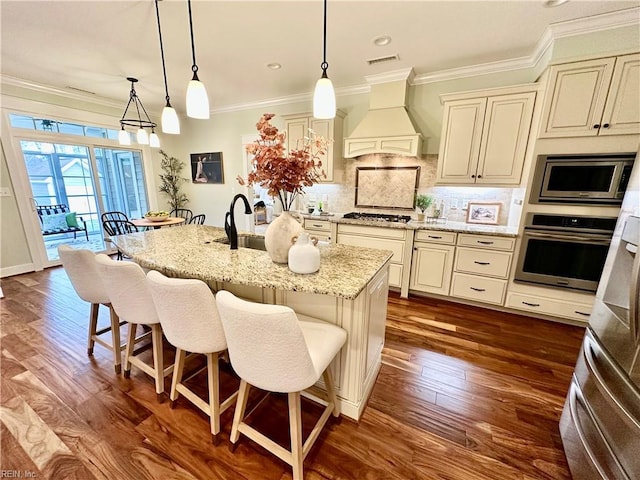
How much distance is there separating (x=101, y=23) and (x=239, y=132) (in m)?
2.58

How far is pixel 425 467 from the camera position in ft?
4.36

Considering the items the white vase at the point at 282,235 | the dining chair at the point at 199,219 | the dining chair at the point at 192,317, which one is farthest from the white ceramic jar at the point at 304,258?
the dining chair at the point at 199,219

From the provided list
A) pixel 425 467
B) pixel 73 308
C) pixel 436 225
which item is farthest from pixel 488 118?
pixel 73 308

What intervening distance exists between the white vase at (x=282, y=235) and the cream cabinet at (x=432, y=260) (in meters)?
2.06

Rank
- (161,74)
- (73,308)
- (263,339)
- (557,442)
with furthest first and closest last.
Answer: (161,74) → (73,308) → (557,442) → (263,339)

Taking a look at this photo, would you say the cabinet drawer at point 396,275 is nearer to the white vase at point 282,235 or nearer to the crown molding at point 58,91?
the white vase at point 282,235

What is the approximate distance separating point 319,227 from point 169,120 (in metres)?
2.23

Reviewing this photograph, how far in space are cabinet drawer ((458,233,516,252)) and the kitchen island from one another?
1.59 meters

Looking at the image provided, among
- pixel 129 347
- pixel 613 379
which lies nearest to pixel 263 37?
pixel 129 347

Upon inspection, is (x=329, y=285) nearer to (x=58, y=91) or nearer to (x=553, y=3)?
(x=553, y=3)

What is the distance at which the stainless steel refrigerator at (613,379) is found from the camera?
3.14 ft

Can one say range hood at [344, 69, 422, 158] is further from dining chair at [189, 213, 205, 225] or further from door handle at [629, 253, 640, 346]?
dining chair at [189, 213, 205, 225]

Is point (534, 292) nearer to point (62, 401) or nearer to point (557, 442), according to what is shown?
point (557, 442)

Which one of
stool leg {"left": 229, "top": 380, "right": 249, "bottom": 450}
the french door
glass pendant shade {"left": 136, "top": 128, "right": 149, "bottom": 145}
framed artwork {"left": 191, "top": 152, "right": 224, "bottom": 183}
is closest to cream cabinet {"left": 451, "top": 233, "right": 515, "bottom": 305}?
stool leg {"left": 229, "top": 380, "right": 249, "bottom": 450}
